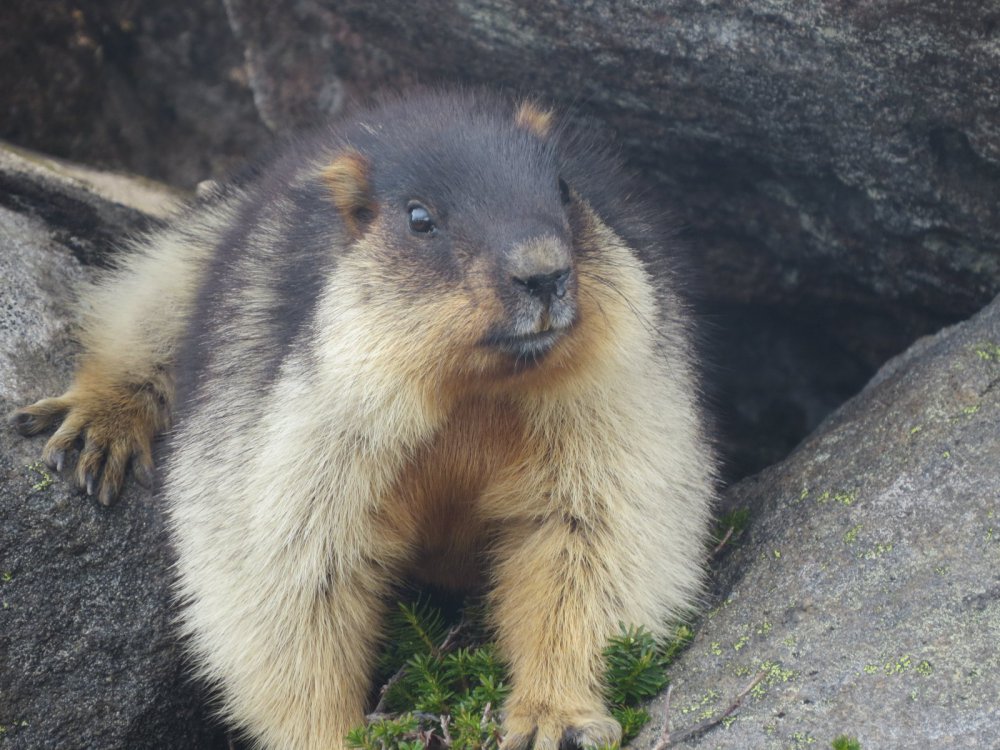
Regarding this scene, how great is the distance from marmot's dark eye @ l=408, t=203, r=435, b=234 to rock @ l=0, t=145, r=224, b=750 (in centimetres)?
224

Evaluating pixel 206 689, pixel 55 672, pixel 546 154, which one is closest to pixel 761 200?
pixel 546 154

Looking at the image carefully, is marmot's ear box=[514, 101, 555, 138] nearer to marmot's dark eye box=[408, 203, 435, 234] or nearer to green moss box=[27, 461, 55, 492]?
marmot's dark eye box=[408, 203, 435, 234]

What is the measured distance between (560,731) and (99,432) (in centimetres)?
279

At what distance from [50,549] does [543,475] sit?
2383 mm

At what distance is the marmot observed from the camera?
4.55m

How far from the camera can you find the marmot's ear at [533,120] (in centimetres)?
516

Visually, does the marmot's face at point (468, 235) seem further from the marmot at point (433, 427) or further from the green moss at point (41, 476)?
the green moss at point (41, 476)

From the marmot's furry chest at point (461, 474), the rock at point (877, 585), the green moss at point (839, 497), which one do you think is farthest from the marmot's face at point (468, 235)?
the green moss at point (839, 497)

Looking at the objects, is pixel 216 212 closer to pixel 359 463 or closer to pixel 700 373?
pixel 359 463

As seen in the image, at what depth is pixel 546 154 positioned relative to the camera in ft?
16.3

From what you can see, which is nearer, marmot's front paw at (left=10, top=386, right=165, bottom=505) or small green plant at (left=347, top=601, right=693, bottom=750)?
small green plant at (left=347, top=601, right=693, bottom=750)

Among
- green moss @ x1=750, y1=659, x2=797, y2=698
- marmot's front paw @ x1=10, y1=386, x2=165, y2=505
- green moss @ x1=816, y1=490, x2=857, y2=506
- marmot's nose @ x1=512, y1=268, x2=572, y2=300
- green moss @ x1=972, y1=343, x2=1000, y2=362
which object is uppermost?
green moss @ x1=972, y1=343, x2=1000, y2=362

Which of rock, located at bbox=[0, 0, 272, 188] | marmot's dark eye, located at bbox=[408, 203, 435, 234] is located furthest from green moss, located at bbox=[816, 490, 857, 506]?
rock, located at bbox=[0, 0, 272, 188]

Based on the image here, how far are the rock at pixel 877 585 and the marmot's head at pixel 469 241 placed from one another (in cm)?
137
